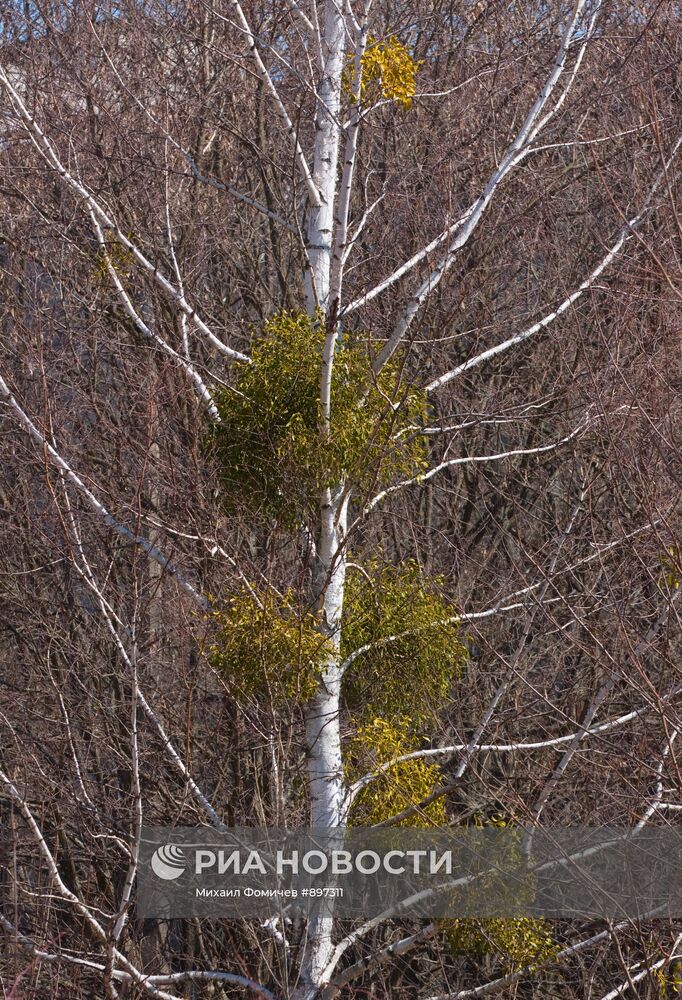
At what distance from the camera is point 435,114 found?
9320 mm

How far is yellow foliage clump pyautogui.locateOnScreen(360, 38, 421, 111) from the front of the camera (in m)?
5.18

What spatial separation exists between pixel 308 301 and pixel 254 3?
3.78 meters

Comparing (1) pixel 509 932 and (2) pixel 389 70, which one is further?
(1) pixel 509 932

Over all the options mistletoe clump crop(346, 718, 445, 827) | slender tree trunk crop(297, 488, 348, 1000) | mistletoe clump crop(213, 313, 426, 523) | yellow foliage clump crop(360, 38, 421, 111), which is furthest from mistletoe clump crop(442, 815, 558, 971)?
yellow foliage clump crop(360, 38, 421, 111)

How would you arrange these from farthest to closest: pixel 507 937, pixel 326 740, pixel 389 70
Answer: pixel 326 740 < pixel 507 937 < pixel 389 70

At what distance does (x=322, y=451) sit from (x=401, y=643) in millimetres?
958

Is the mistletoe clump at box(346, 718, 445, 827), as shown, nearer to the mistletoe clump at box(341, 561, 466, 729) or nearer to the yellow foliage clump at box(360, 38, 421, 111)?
the mistletoe clump at box(341, 561, 466, 729)

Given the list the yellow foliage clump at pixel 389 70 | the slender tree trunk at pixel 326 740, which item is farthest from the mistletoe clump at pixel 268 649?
the yellow foliage clump at pixel 389 70

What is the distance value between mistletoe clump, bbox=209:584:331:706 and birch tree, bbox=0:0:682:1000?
0.02m

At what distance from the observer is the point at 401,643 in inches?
221

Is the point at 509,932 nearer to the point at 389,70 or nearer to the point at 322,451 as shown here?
the point at 322,451

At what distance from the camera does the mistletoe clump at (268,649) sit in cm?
529

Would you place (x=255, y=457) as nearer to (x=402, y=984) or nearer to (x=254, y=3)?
(x=254, y=3)

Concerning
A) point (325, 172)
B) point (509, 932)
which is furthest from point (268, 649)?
point (325, 172)
